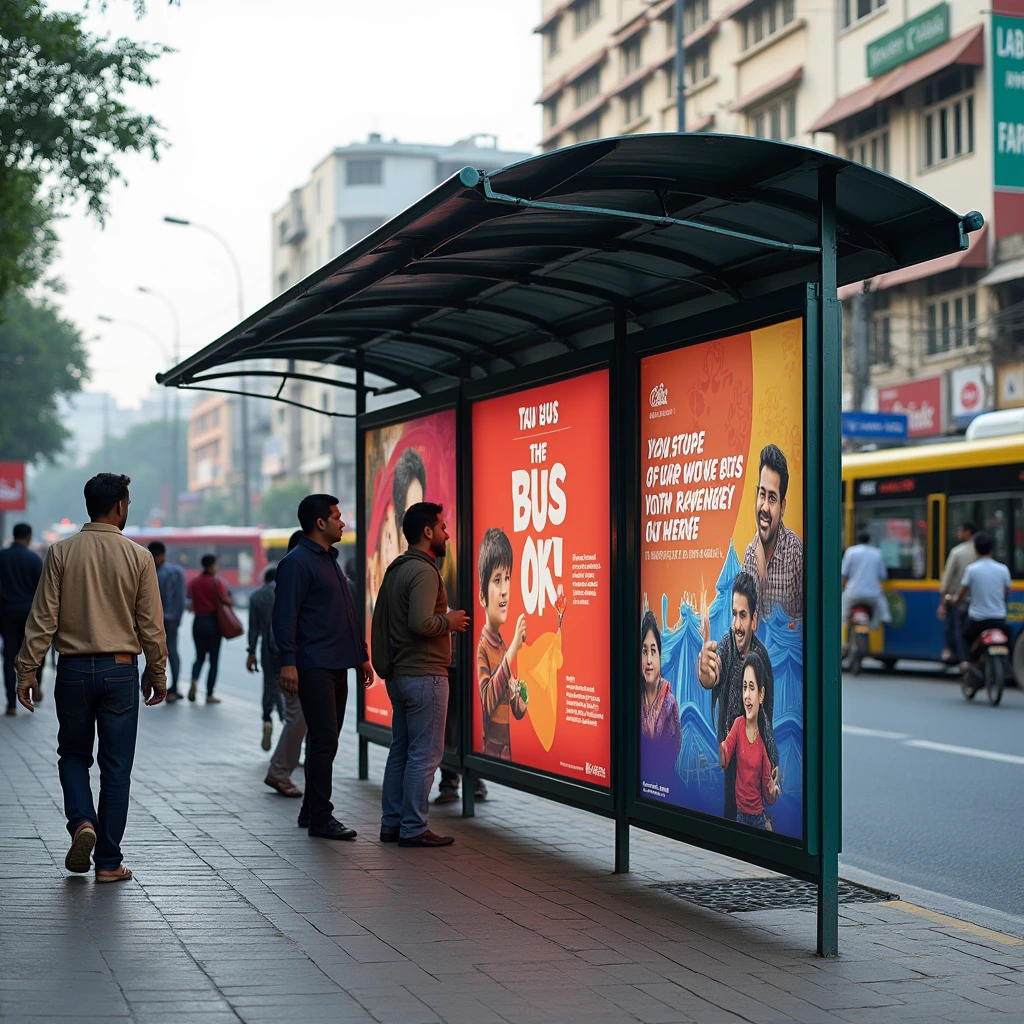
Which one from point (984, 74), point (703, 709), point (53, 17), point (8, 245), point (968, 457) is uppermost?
point (984, 74)

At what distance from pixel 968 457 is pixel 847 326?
1867 cm

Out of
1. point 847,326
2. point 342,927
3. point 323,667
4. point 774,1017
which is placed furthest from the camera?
point 847,326

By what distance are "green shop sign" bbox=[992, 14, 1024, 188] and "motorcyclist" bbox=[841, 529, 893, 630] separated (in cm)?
511

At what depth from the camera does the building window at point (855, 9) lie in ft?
128

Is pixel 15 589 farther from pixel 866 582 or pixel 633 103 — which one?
pixel 633 103

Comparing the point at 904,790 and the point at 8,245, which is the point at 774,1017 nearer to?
the point at 904,790

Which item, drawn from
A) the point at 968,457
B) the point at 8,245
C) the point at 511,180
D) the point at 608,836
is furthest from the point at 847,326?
the point at 511,180

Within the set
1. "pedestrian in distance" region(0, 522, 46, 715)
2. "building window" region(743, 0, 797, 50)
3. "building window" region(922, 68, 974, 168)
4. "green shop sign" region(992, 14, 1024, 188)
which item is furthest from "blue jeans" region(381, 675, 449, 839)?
"building window" region(743, 0, 797, 50)

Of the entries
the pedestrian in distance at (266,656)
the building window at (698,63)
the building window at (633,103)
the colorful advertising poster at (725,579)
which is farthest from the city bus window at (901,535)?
the building window at (633,103)

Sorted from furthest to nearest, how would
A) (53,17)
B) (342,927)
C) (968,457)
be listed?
1. (968,457)
2. (53,17)
3. (342,927)

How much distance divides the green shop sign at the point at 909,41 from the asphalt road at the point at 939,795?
21.6m

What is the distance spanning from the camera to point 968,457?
20.5 meters

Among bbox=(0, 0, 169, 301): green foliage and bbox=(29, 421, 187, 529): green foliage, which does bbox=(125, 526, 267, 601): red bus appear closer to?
bbox=(0, 0, 169, 301): green foliage

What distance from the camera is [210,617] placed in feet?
63.1
